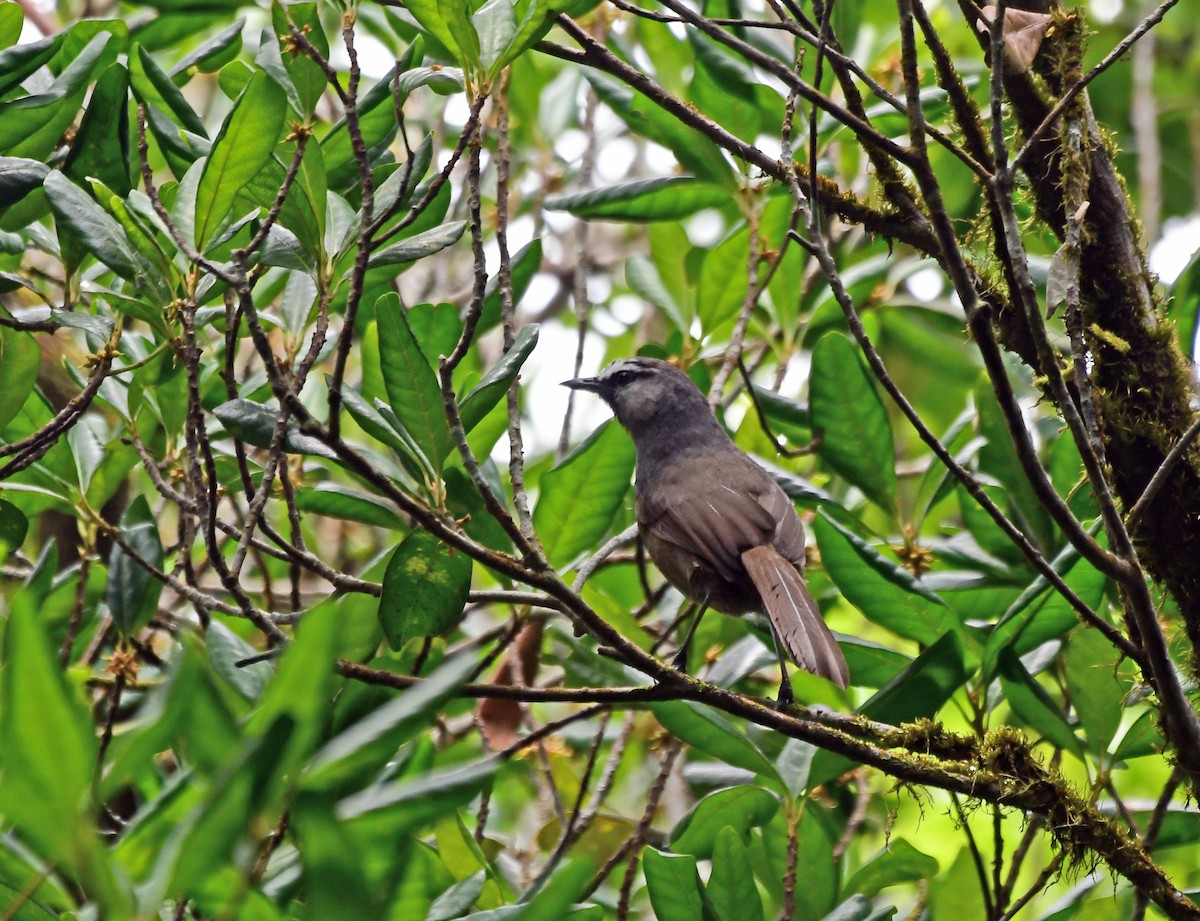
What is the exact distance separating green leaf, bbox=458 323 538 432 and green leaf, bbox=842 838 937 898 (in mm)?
1685

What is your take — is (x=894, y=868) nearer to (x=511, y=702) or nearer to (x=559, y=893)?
(x=511, y=702)

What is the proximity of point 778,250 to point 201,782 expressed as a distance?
3627mm

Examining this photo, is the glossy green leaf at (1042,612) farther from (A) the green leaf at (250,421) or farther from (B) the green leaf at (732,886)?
(A) the green leaf at (250,421)

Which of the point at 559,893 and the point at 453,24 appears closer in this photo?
the point at 559,893

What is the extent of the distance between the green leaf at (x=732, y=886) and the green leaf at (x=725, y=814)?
44 cm

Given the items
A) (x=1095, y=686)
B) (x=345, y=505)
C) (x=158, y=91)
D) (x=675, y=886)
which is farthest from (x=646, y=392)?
(x=675, y=886)

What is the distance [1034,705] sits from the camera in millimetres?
3215

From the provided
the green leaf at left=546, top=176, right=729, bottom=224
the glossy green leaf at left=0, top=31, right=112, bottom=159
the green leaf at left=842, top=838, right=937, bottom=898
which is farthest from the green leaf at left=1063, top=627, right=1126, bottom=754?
the glossy green leaf at left=0, top=31, right=112, bottom=159

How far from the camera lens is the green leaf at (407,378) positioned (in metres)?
2.70

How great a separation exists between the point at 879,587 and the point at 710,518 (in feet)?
3.86

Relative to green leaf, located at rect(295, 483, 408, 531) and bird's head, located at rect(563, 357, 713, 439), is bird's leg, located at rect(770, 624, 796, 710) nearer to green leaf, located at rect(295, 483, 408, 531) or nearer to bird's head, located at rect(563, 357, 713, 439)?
green leaf, located at rect(295, 483, 408, 531)

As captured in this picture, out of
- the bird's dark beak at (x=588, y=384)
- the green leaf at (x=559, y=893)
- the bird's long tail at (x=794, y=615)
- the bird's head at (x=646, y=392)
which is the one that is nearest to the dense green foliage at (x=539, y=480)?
the green leaf at (x=559, y=893)

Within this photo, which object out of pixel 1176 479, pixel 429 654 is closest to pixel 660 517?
pixel 429 654

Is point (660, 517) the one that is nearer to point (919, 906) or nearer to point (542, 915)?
point (919, 906)
